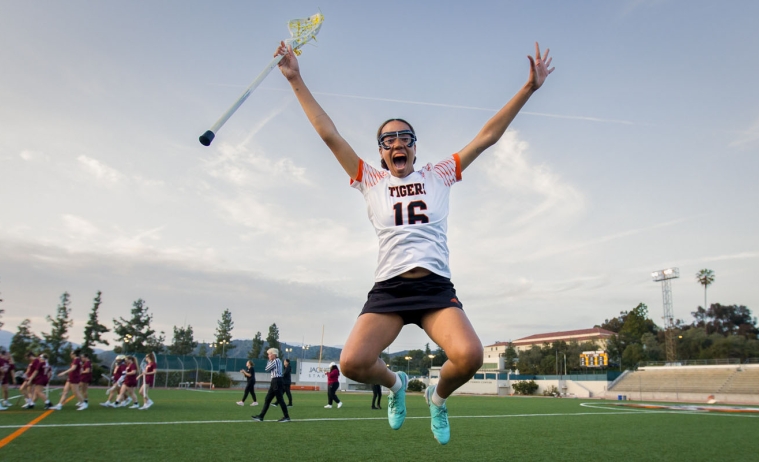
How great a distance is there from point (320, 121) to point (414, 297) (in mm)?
1931

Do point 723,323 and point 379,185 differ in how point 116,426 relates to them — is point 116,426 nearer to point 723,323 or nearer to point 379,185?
point 379,185

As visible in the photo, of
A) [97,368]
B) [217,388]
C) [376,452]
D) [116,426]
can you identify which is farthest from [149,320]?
[376,452]

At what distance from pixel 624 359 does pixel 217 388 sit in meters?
66.3

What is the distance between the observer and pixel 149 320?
9569cm

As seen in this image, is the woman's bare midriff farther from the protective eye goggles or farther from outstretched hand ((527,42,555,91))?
outstretched hand ((527,42,555,91))

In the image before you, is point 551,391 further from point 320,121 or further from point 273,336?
point 273,336

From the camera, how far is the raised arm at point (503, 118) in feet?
16.5

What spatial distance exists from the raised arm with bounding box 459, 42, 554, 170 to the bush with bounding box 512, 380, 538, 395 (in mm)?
64424

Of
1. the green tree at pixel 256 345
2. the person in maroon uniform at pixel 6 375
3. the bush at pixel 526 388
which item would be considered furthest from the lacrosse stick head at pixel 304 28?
the green tree at pixel 256 345

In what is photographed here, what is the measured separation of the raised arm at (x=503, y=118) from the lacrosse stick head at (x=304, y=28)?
2650 mm

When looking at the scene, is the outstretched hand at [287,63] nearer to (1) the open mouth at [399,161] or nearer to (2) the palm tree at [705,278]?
(1) the open mouth at [399,161]

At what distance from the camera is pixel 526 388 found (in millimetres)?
63812

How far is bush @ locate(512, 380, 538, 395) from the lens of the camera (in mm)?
63469

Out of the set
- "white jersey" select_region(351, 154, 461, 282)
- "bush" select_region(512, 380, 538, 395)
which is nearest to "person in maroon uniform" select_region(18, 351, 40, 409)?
"white jersey" select_region(351, 154, 461, 282)
